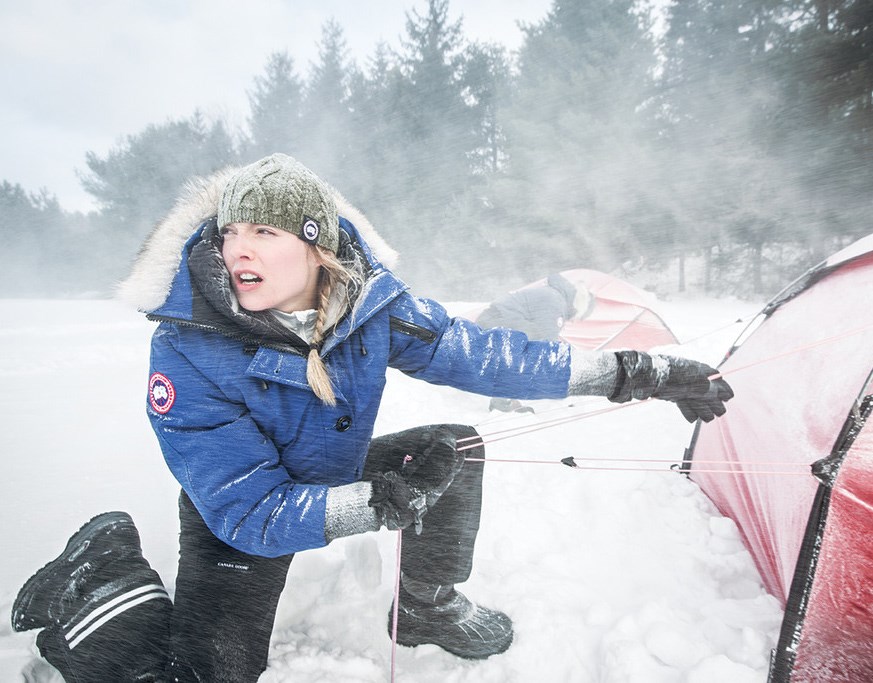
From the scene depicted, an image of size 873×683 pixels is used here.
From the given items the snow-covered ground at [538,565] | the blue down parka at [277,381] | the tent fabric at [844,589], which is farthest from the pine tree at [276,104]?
the tent fabric at [844,589]

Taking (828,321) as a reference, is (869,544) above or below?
below

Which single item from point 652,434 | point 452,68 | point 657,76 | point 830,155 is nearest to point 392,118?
point 452,68

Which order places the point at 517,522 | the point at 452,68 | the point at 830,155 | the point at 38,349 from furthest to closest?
1. the point at 452,68
2. the point at 830,155
3. the point at 38,349
4. the point at 517,522

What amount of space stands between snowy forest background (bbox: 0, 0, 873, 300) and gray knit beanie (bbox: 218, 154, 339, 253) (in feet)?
38.8

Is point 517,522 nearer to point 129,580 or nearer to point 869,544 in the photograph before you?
point 869,544

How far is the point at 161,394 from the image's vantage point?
1196mm

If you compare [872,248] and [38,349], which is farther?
[38,349]

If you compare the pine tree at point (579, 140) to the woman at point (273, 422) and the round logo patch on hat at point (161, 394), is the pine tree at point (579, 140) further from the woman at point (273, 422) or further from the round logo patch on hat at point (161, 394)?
the round logo patch on hat at point (161, 394)

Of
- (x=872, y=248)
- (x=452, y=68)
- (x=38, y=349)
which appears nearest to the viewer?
(x=872, y=248)

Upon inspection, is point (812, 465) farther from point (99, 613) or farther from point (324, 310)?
point (99, 613)

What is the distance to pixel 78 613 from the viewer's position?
4.03ft

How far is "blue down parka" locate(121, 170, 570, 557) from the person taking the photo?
1131mm

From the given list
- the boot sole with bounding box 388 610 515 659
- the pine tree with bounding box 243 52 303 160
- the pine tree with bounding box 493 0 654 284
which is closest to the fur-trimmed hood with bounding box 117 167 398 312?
the boot sole with bounding box 388 610 515 659

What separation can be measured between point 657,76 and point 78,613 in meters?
15.5
